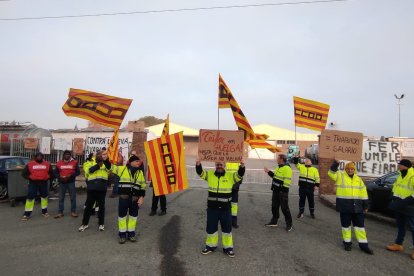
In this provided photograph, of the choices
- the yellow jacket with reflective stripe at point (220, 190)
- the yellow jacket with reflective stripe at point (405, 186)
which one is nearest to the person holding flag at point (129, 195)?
the yellow jacket with reflective stripe at point (220, 190)

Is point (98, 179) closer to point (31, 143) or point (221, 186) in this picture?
point (221, 186)

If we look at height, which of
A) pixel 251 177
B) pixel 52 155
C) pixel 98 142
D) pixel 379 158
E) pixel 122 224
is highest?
pixel 98 142

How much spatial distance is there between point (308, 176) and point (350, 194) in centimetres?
301

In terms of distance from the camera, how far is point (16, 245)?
6.71m

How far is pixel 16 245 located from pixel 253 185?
40.8 feet

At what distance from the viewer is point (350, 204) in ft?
22.9

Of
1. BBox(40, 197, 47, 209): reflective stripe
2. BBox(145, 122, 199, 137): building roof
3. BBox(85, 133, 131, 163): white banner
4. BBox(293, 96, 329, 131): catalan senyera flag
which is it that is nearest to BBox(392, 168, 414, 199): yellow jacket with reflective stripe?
BBox(293, 96, 329, 131): catalan senyera flag

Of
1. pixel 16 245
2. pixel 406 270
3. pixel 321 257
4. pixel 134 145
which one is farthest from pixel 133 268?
pixel 134 145

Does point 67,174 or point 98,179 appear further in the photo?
point 67,174

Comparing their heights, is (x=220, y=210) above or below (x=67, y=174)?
below

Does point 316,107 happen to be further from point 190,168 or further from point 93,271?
point 190,168

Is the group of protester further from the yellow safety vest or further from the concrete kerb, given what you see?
the concrete kerb

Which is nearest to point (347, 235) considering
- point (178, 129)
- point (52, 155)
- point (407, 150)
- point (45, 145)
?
point (407, 150)

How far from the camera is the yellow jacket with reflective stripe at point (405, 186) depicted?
698cm
